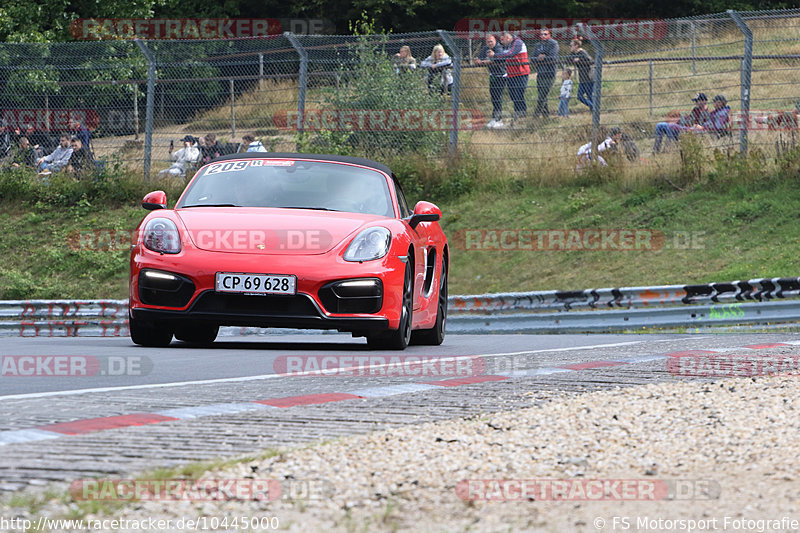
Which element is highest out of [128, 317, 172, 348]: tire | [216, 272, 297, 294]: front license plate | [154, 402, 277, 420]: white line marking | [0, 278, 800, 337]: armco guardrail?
[154, 402, 277, 420]: white line marking

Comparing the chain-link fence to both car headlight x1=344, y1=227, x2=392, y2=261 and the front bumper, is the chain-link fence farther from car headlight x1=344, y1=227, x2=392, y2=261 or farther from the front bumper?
the front bumper

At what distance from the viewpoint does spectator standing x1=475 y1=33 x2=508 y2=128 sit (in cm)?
1869

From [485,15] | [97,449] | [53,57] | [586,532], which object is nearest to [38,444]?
[97,449]

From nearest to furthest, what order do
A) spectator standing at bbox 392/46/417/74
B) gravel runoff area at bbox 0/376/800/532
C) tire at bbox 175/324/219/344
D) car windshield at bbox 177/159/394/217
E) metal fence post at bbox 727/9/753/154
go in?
1. gravel runoff area at bbox 0/376/800/532
2. car windshield at bbox 177/159/394/217
3. tire at bbox 175/324/219/344
4. metal fence post at bbox 727/9/753/154
5. spectator standing at bbox 392/46/417/74

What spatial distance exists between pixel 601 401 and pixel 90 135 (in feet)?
55.2

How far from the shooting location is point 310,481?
3.79 m

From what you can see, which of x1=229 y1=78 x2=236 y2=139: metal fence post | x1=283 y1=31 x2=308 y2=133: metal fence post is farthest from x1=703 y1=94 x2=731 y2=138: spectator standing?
x1=229 y1=78 x2=236 y2=139: metal fence post

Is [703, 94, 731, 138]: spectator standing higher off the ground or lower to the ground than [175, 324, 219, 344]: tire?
higher

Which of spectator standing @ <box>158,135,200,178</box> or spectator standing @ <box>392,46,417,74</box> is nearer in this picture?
spectator standing @ <box>392,46,417,74</box>

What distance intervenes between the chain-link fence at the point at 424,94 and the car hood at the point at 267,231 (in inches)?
403

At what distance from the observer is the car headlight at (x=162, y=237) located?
828 centimetres

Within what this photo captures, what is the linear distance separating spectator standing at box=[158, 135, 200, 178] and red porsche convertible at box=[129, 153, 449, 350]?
11372 mm

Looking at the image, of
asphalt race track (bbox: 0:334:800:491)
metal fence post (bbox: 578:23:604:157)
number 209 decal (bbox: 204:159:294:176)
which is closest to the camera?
asphalt race track (bbox: 0:334:800:491)

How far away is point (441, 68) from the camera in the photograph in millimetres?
19438
